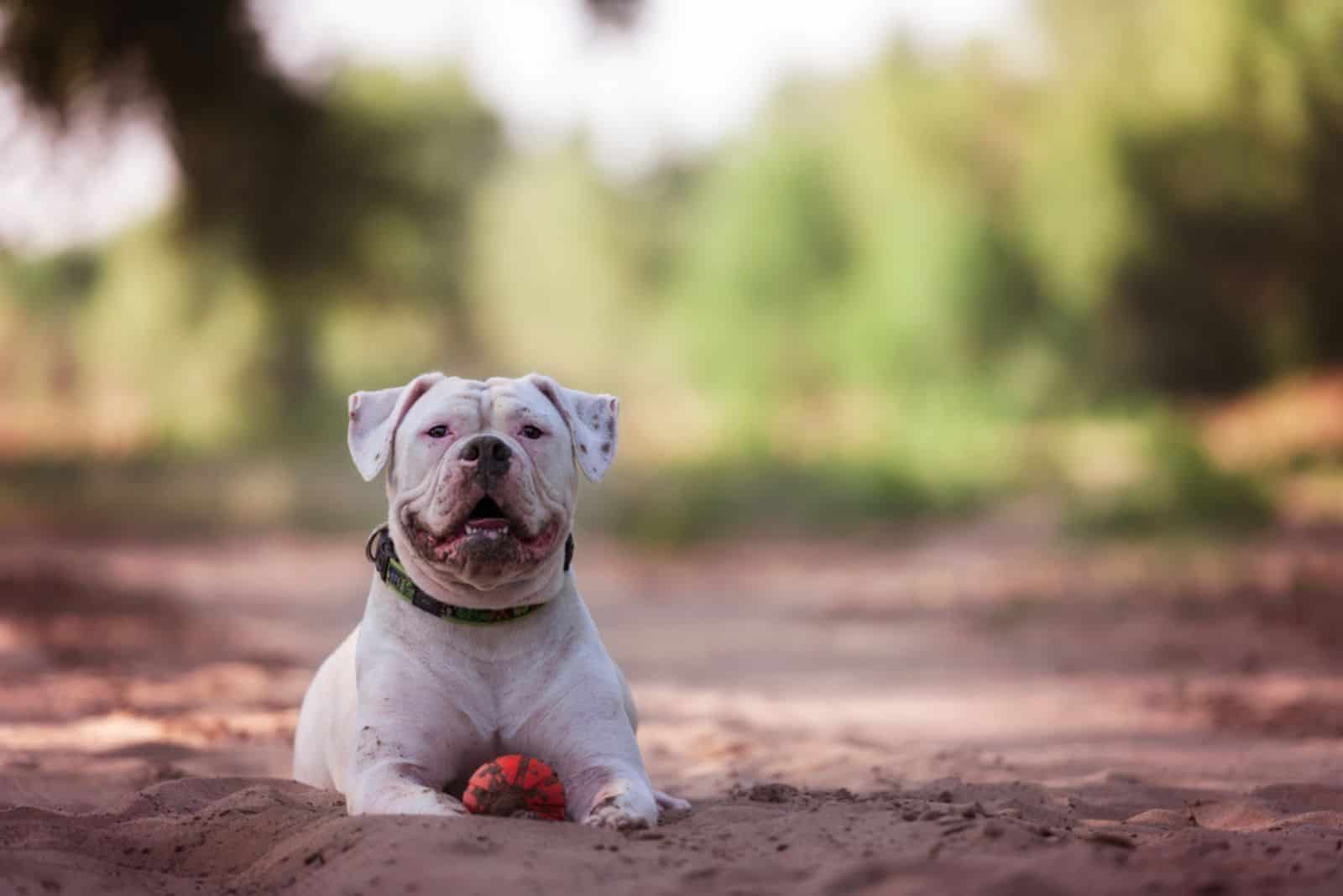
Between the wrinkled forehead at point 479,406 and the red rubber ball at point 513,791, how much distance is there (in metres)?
1.05

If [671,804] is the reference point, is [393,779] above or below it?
above

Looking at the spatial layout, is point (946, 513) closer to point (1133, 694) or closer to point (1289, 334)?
point (1289, 334)

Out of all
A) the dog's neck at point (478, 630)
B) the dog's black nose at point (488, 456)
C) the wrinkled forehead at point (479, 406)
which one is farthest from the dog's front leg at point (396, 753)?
the wrinkled forehead at point (479, 406)

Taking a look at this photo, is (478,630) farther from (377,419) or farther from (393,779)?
(377,419)

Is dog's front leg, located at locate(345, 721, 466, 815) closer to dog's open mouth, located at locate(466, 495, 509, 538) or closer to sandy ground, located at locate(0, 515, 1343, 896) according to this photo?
sandy ground, located at locate(0, 515, 1343, 896)

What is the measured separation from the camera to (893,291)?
25375 millimetres

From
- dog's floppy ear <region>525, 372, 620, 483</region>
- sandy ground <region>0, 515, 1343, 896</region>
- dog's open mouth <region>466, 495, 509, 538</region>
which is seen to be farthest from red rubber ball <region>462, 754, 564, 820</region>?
dog's floppy ear <region>525, 372, 620, 483</region>

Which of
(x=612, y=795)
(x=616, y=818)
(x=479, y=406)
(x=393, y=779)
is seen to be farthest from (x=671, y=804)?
(x=479, y=406)

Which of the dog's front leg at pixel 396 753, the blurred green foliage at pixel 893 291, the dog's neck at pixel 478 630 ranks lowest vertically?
the dog's front leg at pixel 396 753

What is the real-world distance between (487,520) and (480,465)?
17 cm

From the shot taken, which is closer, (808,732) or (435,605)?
(435,605)

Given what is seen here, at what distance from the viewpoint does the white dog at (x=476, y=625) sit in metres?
4.33

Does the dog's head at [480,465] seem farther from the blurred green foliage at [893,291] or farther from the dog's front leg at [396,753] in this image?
the blurred green foliage at [893,291]

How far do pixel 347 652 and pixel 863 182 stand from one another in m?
22.6
